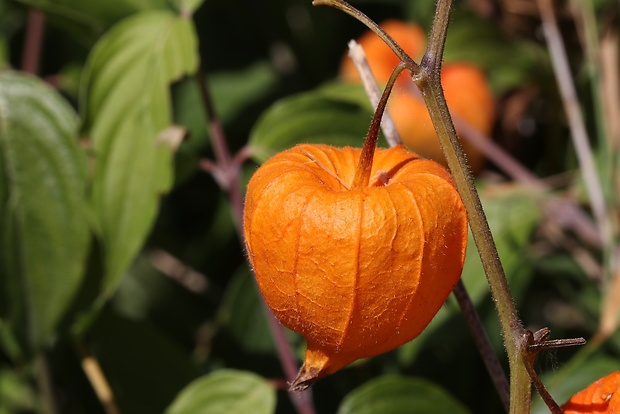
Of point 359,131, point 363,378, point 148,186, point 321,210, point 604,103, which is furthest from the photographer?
point 604,103

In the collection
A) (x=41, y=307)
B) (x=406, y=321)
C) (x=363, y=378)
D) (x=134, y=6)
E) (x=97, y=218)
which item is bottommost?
(x=363, y=378)

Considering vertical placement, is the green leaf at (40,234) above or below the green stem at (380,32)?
below

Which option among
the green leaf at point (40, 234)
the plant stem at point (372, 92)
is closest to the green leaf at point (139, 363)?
the green leaf at point (40, 234)

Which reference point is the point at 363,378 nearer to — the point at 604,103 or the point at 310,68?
the point at 604,103

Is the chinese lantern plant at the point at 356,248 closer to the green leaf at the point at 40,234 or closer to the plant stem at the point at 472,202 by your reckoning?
the plant stem at the point at 472,202

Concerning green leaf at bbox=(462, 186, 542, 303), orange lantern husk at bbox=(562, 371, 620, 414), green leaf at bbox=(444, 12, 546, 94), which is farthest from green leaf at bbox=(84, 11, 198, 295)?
green leaf at bbox=(444, 12, 546, 94)

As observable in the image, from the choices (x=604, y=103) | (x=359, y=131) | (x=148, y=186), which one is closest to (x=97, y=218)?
(x=148, y=186)

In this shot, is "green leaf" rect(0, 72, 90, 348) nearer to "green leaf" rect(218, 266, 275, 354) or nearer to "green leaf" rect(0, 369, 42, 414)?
"green leaf" rect(218, 266, 275, 354)
